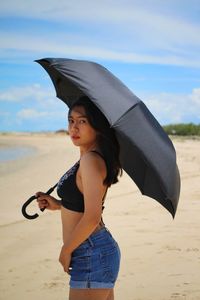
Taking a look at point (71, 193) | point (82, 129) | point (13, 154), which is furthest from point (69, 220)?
point (13, 154)

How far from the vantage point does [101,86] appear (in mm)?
3133

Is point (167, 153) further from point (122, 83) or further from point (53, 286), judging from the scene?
point (53, 286)

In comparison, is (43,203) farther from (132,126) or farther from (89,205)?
(132,126)

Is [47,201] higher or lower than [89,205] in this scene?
lower

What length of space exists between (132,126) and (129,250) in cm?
399

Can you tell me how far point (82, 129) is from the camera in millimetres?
3080

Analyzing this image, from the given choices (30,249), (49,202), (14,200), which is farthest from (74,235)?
(14,200)

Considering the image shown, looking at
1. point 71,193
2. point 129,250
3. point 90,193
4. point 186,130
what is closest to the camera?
point 90,193

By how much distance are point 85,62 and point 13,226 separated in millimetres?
5774

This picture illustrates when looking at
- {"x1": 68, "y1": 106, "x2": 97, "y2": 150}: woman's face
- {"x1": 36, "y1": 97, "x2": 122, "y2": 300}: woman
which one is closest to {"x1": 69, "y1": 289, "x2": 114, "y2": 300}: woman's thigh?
{"x1": 36, "y1": 97, "x2": 122, "y2": 300}: woman

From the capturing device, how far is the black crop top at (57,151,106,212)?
2.97 meters

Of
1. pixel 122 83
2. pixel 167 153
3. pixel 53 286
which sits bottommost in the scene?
pixel 53 286

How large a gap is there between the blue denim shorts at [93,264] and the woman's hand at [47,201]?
585 mm

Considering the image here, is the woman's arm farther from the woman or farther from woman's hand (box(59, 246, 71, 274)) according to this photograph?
woman's hand (box(59, 246, 71, 274))
